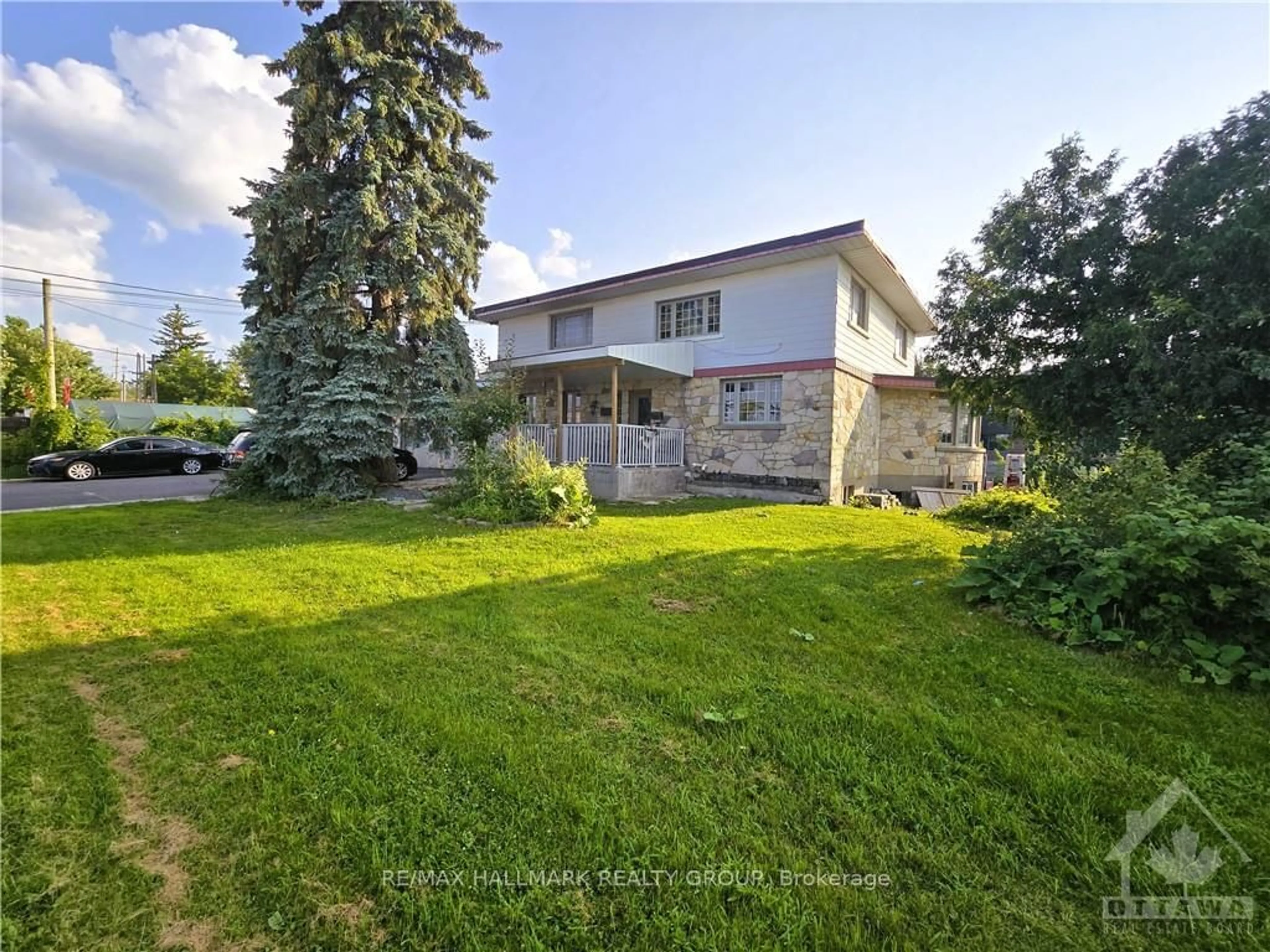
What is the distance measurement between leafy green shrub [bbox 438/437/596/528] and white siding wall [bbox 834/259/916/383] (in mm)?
6589

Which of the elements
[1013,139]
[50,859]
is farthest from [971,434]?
[50,859]

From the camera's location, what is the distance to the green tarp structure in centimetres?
2736

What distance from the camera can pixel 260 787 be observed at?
2.13 meters

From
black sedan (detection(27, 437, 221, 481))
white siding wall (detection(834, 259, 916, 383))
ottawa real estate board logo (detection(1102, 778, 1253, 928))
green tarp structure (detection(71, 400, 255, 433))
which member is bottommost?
ottawa real estate board logo (detection(1102, 778, 1253, 928))

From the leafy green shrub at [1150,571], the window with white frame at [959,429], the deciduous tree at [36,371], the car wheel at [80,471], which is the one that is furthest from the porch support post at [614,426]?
the deciduous tree at [36,371]

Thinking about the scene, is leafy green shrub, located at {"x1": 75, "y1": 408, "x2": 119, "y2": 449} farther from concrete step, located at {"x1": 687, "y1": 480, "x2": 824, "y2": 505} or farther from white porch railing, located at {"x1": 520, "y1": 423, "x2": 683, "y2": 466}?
concrete step, located at {"x1": 687, "y1": 480, "x2": 824, "y2": 505}

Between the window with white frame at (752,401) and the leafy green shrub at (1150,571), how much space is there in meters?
7.38

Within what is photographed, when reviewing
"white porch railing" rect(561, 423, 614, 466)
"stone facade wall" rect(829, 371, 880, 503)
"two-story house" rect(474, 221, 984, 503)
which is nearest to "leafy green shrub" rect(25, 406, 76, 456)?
"two-story house" rect(474, 221, 984, 503)

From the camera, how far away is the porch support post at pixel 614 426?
10867 mm

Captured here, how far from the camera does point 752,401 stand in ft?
40.4

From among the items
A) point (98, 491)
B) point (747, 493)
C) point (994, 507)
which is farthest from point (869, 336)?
point (98, 491)

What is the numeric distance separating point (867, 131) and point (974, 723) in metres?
8.58

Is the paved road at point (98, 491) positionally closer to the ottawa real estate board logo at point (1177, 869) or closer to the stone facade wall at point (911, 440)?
the ottawa real estate board logo at point (1177, 869)

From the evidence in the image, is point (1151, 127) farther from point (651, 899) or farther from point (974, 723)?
point (651, 899)
